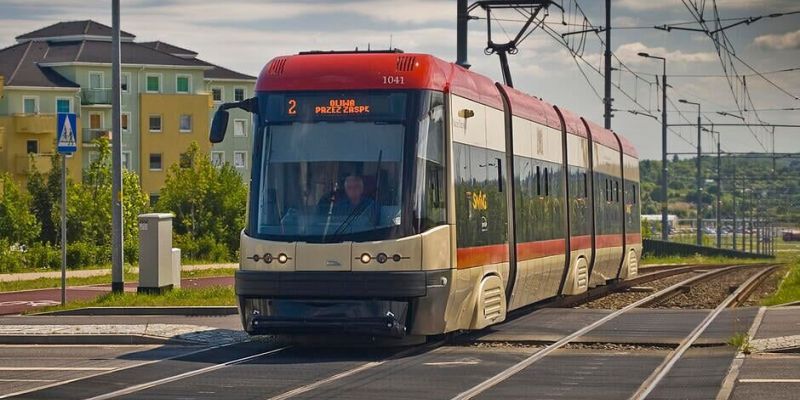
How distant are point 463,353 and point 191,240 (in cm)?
5053

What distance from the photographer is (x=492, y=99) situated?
22.8m

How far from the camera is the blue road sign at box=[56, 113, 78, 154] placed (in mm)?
26609

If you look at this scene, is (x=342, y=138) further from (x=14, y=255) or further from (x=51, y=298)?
(x=14, y=255)

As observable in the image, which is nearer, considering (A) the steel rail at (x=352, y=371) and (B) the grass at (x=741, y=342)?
(A) the steel rail at (x=352, y=371)

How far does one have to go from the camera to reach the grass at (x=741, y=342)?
60.9ft

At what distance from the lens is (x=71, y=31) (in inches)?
4828

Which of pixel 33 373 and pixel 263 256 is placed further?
pixel 263 256

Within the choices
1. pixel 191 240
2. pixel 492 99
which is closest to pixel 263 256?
pixel 492 99

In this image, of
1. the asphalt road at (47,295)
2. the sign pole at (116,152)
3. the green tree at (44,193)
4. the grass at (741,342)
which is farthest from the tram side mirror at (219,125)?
the green tree at (44,193)

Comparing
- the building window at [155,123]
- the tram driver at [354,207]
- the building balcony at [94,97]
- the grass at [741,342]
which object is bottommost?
the grass at [741,342]

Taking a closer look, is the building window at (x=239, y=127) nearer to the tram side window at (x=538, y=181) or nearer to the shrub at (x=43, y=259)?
the shrub at (x=43, y=259)

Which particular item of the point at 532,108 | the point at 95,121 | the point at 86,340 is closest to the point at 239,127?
the point at 95,121

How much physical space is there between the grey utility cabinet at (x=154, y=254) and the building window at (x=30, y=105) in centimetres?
8406

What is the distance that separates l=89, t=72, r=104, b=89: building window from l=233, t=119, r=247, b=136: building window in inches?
577
